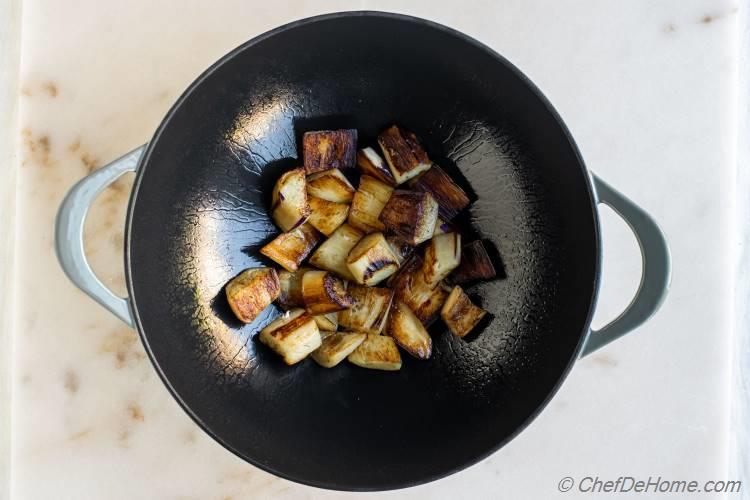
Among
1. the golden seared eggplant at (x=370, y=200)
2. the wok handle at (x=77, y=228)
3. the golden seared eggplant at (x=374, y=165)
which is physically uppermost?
the wok handle at (x=77, y=228)

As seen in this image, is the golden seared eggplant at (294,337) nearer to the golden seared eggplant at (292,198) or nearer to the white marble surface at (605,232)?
the golden seared eggplant at (292,198)

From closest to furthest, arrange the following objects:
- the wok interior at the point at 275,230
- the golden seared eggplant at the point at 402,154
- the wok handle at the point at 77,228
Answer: the wok handle at the point at 77,228, the wok interior at the point at 275,230, the golden seared eggplant at the point at 402,154

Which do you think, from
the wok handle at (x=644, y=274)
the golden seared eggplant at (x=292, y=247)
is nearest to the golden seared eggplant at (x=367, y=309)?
the golden seared eggplant at (x=292, y=247)

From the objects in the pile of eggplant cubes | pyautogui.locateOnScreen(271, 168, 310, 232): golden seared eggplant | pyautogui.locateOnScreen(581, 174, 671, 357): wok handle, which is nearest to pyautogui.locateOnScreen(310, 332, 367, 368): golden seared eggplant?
the pile of eggplant cubes

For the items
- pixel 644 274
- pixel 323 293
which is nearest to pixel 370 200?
pixel 323 293

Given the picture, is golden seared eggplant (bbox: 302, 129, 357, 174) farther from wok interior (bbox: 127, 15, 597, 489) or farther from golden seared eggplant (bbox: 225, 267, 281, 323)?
golden seared eggplant (bbox: 225, 267, 281, 323)

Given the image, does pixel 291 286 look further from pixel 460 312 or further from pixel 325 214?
pixel 460 312

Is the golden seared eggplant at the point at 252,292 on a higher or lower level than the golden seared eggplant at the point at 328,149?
lower

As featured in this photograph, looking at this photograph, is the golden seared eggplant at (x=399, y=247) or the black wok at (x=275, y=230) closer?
the black wok at (x=275, y=230)
